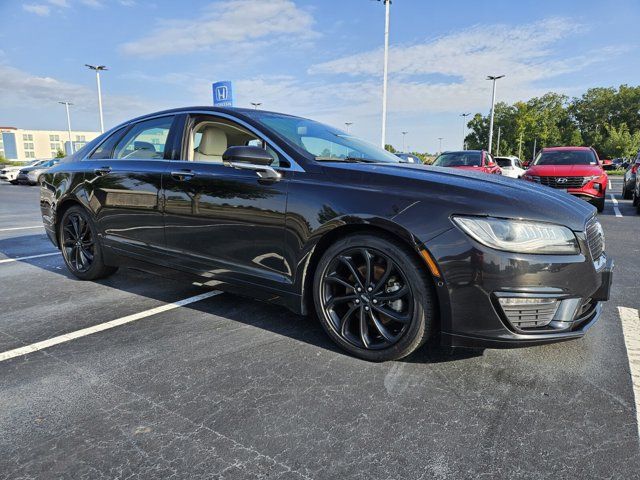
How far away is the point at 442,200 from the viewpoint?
2307 millimetres

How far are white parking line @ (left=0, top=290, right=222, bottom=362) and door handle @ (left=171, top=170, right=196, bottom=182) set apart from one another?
1.05m

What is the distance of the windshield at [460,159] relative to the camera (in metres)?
12.8

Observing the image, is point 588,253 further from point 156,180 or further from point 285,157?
point 156,180

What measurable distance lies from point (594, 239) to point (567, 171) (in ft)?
27.3

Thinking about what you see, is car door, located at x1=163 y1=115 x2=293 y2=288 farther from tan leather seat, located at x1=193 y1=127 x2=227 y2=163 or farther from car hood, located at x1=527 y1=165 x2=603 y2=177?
car hood, located at x1=527 y1=165 x2=603 y2=177

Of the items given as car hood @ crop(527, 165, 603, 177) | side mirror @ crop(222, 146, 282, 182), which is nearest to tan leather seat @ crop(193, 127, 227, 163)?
side mirror @ crop(222, 146, 282, 182)

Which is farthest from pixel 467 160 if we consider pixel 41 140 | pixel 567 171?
pixel 41 140

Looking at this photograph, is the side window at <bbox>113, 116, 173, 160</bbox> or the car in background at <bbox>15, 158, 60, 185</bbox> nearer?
the side window at <bbox>113, 116, 173, 160</bbox>

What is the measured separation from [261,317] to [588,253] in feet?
7.16

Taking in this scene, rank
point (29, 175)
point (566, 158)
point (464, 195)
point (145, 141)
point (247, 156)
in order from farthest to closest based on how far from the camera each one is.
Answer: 1. point (29, 175)
2. point (566, 158)
3. point (145, 141)
4. point (247, 156)
5. point (464, 195)

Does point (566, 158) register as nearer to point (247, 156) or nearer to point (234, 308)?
point (234, 308)

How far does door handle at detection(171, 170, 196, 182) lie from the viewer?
3.28 m

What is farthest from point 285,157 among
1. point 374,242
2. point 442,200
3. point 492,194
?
point 492,194

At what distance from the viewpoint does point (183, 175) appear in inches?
131
